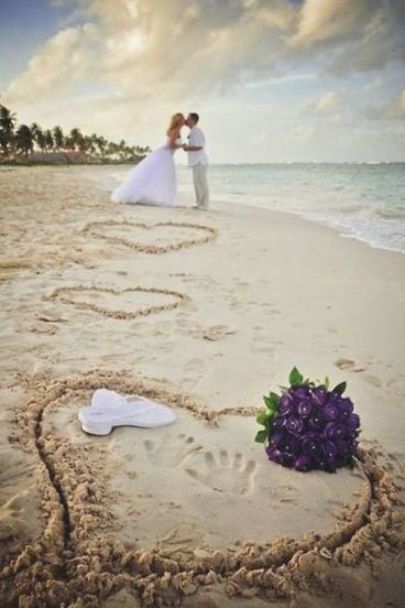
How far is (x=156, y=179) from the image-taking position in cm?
1270

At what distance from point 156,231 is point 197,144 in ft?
15.1

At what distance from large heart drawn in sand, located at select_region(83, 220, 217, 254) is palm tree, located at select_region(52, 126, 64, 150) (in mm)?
102318

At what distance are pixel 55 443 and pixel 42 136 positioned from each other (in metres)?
107

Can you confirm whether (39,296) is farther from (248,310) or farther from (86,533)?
(86,533)

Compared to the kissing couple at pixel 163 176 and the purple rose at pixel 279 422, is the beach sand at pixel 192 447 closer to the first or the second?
the purple rose at pixel 279 422

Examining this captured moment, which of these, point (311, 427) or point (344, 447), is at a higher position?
point (311, 427)

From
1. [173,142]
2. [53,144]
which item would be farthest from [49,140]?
[173,142]

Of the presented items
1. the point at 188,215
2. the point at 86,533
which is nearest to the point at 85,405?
the point at 86,533

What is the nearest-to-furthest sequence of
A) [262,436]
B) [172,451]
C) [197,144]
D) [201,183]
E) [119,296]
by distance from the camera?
[262,436] → [172,451] → [119,296] → [197,144] → [201,183]

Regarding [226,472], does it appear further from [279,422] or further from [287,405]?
[287,405]

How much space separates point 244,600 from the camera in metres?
1.68

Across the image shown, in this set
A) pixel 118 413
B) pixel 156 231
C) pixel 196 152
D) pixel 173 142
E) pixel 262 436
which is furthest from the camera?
pixel 173 142

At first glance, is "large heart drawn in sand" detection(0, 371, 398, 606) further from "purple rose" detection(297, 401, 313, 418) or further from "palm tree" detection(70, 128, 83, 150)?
"palm tree" detection(70, 128, 83, 150)

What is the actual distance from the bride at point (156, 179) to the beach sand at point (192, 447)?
22.6 ft
